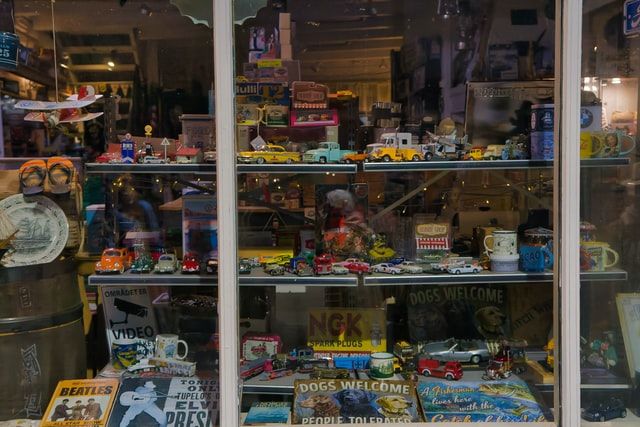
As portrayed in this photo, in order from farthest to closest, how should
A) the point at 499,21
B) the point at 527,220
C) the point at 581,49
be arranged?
the point at 499,21 < the point at 527,220 < the point at 581,49

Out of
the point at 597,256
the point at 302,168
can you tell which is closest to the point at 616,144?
the point at 597,256

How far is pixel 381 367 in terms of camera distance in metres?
2.97

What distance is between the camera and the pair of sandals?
2.96 m

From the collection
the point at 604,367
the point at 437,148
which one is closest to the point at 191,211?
the point at 437,148

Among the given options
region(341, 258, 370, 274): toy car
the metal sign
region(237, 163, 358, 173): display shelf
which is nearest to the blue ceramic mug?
region(341, 258, 370, 274): toy car

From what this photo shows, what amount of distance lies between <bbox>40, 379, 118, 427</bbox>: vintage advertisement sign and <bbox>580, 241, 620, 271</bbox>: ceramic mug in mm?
2260

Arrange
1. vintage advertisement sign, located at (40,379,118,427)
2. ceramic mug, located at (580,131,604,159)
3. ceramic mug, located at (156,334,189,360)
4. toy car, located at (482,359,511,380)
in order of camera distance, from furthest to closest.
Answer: ceramic mug, located at (156,334,189,360), toy car, located at (482,359,511,380), vintage advertisement sign, located at (40,379,118,427), ceramic mug, located at (580,131,604,159)

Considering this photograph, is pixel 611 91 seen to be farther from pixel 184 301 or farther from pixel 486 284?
pixel 184 301

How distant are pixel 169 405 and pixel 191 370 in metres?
0.22

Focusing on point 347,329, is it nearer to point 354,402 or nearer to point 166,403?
point 354,402

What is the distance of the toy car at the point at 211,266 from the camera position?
2904 millimetres

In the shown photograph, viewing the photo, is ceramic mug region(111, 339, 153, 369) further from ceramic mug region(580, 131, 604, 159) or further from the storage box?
ceramic mug region(580, 131, 604, 159)

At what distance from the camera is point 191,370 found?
299cm

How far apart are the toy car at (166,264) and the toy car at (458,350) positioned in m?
1.35
